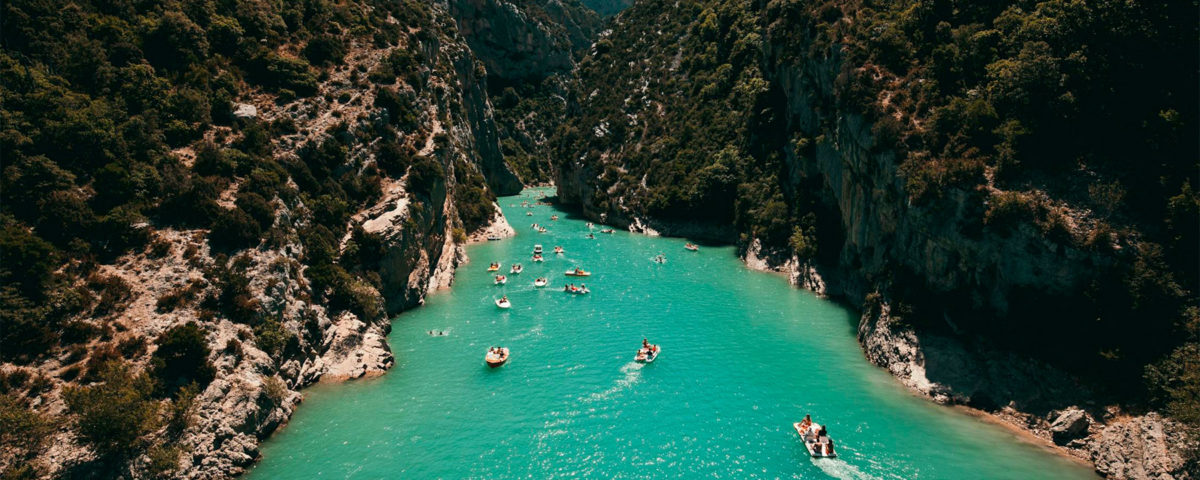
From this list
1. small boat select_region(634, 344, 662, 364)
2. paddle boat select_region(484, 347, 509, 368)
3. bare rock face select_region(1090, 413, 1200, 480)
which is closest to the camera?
bare rock face select_region(1090, 413, 1200, 480)

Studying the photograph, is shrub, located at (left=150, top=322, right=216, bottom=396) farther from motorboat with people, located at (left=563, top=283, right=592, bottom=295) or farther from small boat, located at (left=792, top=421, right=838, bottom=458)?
motorboat with people, located at (left=563, top=283, right=592, bottom=295)

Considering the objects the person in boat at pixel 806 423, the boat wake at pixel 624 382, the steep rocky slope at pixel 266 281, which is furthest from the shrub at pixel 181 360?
the person in boat at pixel 806 423

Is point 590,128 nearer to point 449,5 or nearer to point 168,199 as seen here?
point 449,5

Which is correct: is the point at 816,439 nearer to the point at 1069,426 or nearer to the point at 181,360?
the point at 1069,426

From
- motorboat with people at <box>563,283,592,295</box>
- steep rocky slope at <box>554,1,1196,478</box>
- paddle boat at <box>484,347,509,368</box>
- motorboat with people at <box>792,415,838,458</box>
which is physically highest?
steep rocky slope at <box>554,1,1196,478</box>

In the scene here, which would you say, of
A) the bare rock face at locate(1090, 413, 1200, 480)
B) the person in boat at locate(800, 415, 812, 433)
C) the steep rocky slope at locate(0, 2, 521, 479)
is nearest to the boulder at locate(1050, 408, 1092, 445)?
the bare rock face at locate(1090, 413, 1200, 480)

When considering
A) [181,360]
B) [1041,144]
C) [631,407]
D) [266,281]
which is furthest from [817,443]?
[266,281]
